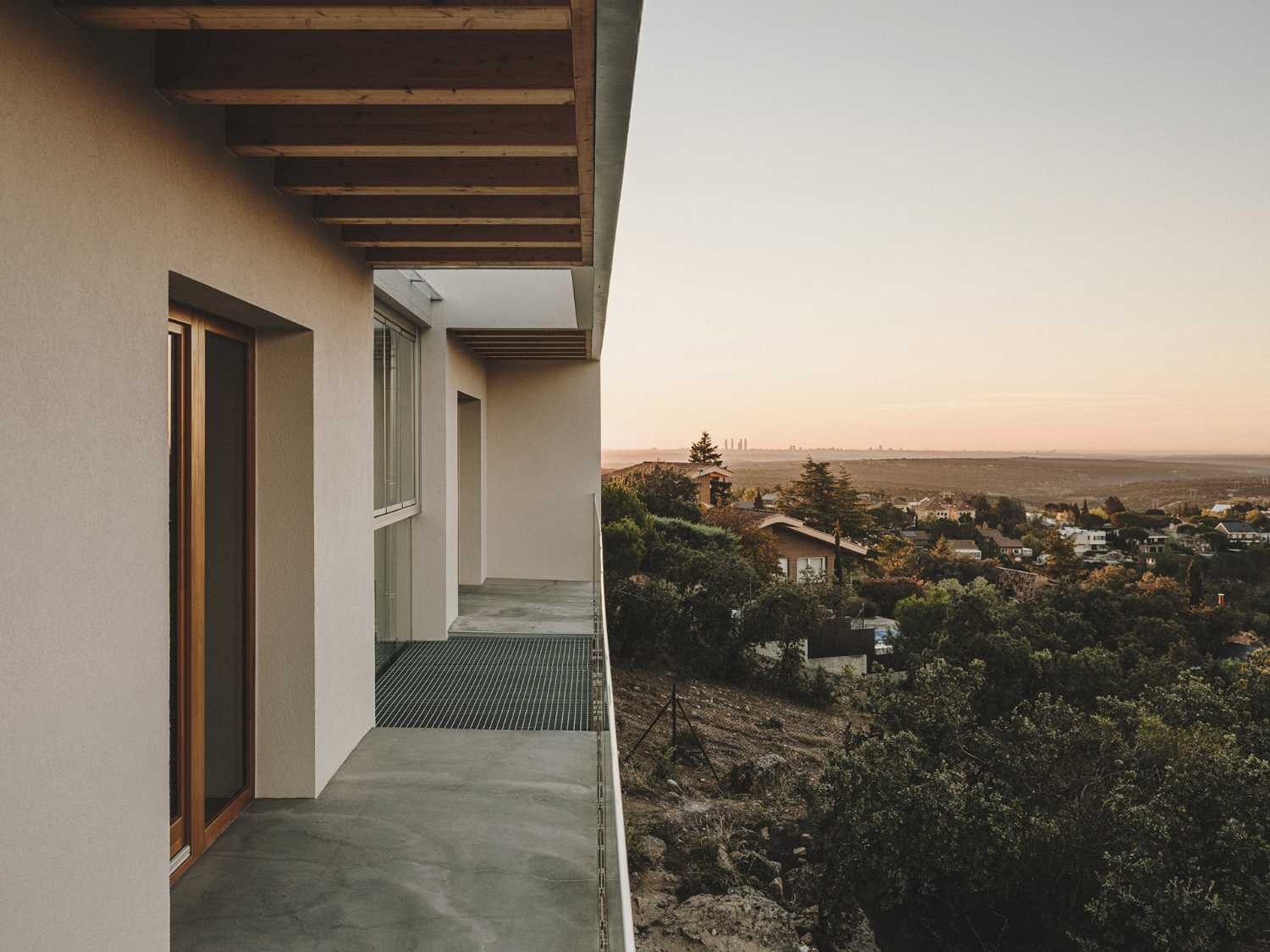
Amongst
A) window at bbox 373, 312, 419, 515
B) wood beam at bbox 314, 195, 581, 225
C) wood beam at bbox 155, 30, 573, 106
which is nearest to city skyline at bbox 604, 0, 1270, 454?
window at bbox 373, 312, 419, 515

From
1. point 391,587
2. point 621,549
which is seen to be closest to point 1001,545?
point 621,549

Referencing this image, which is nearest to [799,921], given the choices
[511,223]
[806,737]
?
[806,737]

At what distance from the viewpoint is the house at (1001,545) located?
143ft

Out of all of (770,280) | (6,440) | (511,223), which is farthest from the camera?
(770,280)

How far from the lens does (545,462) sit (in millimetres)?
11633

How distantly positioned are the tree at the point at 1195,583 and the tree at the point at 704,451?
2193cm

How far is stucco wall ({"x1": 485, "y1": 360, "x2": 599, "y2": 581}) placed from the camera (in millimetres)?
11625

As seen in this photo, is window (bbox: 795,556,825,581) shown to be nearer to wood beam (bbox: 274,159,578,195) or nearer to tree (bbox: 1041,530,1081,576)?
tree (bbox: 1041,530,1081,576)

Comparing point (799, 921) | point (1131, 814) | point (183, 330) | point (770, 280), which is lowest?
point (799, 921)

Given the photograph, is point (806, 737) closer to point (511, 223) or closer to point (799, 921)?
point (799, 921)

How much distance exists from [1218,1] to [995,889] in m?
26.9

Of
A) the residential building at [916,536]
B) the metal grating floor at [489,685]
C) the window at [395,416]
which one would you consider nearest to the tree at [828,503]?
the residential building at [916,536]

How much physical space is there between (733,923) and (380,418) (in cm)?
565

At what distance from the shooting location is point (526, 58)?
2.46 meters
